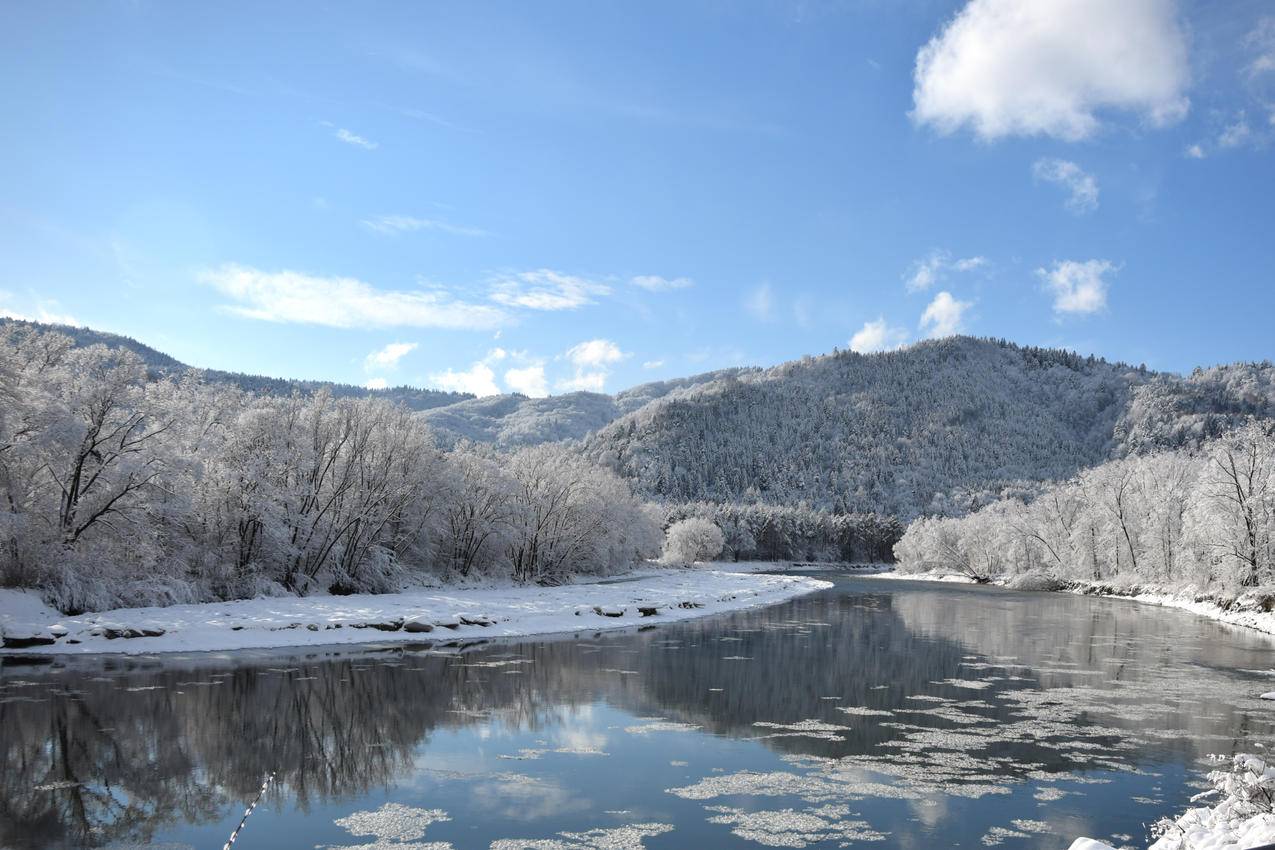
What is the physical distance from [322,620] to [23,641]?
38.6ft

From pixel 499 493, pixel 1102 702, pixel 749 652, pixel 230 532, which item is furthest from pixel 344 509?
pixel 1102 702

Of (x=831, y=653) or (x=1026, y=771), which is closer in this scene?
(x=1026, y=771)

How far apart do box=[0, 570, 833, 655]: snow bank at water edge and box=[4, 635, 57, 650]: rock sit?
0.03 m

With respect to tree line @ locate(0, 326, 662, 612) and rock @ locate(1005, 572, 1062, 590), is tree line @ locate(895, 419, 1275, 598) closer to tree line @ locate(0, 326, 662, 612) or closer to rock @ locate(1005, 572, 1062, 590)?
rock @ locate(1005, 572, 1062, 590)

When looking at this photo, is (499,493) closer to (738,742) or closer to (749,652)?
(749,652)

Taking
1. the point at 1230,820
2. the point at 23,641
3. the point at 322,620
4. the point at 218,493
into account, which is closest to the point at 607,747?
the point at 1230,820

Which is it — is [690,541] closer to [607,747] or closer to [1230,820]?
[607,747]

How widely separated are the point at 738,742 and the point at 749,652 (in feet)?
51.7

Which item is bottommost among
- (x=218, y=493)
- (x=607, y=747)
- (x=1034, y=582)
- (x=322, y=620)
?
(x=1034, y=582)

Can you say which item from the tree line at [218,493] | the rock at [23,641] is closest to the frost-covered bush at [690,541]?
the tree line at [218,493]

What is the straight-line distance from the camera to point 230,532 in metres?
46.1

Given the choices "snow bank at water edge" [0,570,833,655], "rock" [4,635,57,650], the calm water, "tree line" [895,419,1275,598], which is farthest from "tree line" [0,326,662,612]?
"tree line" [895,419,1275,598]

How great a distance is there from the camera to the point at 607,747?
18250mm

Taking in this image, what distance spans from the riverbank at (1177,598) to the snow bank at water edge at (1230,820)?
45322 millimetres
